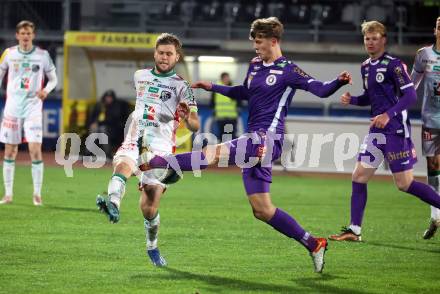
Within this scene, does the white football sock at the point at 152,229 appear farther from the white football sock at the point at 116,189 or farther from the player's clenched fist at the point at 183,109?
the player's clenched fist at the point at 183,109

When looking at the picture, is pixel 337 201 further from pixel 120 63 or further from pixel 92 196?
pixel 120 63

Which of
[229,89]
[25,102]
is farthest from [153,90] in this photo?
[25,102]

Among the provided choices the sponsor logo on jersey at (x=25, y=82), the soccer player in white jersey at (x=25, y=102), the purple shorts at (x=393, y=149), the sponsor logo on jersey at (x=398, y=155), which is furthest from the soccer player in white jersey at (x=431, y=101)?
the sponsor logo on jersey at (x=25, y=82)

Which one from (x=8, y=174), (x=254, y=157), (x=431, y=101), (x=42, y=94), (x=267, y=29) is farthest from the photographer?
(x=8, y=174)

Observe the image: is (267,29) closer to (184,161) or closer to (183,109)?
(183,109)

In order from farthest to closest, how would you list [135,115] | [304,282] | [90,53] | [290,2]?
1. [290,2]
2. [90,53]
3. [135,115]
4. [304,282]

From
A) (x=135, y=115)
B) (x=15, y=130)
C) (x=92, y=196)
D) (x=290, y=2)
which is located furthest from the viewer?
(x=290, y=2)

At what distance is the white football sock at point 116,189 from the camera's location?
7.54 meters

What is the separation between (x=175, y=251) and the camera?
9031 mm

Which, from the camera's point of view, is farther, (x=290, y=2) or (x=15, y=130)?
(x=290, y=2)

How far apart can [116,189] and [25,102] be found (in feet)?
19.3

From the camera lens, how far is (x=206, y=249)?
9.20 m

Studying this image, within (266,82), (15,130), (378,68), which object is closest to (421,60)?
(378,68)

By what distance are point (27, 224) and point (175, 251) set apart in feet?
8.18
